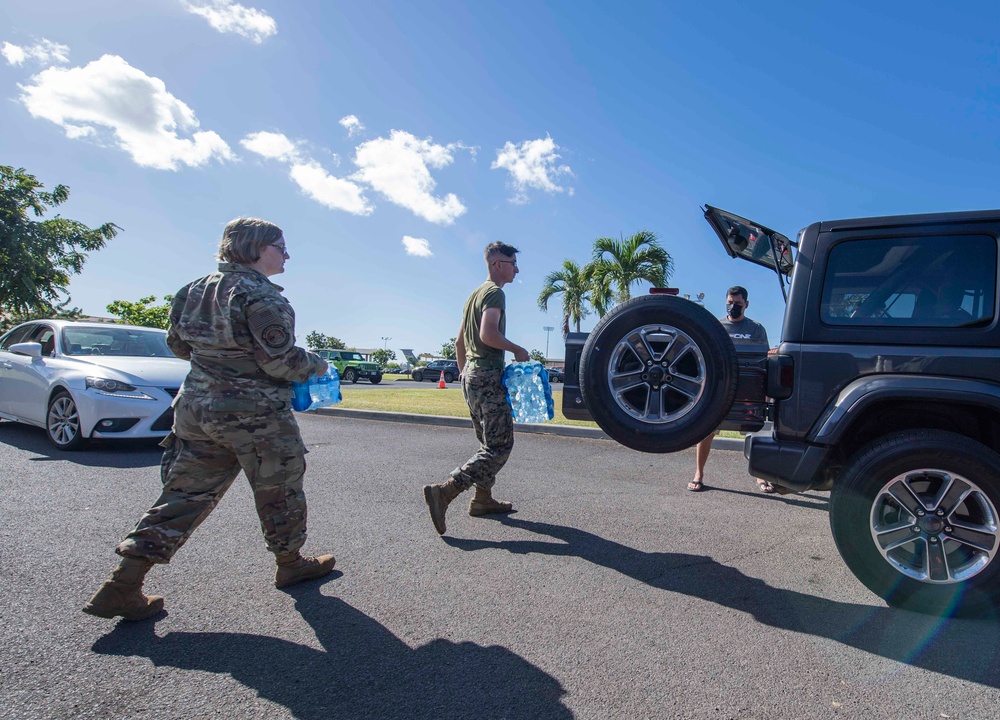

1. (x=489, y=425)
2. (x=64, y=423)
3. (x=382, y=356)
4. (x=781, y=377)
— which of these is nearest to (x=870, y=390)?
(x=781, y=377)

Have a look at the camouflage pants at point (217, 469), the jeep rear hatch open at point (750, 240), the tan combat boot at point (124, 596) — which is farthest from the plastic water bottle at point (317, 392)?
the jeep rear hatch open at point (750, 240)

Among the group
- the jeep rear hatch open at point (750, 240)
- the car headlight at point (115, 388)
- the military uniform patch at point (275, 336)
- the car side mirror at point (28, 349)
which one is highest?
the jeep rear hatch open at point (750, 240)

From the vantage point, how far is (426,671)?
2.06m

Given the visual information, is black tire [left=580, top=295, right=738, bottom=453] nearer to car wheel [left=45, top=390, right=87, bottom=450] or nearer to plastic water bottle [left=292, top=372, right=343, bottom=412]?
plastic water bottle [left=292, top=372, right=343, bottom=412]

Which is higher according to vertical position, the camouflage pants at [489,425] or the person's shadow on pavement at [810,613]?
the camouflage pants at [489,425]

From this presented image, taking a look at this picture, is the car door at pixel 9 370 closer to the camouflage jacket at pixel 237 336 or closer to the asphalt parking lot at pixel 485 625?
the asphalt parking lot at pixel 485 625

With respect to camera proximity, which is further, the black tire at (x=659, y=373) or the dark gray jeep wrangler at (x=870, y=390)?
the black tire at (x=659, y=373)

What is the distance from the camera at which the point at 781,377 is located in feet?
9.38

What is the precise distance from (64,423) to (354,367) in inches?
965

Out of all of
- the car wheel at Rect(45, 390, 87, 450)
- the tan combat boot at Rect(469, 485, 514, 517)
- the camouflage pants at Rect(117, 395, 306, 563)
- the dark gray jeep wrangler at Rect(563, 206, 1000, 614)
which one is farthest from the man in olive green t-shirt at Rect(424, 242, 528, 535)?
the car wheel at Rect(45, 390, 87, 450)

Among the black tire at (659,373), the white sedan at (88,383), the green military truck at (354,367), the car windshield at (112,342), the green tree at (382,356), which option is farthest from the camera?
the green tree at (382,356)

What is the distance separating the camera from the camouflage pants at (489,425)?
3.71 metres

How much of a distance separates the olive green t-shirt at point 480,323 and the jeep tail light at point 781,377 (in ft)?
5.30

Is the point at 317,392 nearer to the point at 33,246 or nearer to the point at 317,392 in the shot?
the point at 317,392
